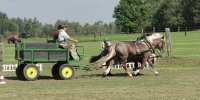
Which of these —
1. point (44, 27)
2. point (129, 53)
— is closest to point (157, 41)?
Answer: point (129, 53)

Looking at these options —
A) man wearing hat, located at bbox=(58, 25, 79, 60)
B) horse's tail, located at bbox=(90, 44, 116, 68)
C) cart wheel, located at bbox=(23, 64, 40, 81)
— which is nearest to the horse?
horse's tail, located at bbox=(90, 44, 116, 68)

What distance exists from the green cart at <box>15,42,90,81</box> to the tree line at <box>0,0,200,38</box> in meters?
70.6

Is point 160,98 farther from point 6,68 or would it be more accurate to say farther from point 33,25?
point 33,25

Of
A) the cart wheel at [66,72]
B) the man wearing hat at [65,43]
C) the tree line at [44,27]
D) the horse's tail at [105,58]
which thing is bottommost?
the cart wheel at [66,72]

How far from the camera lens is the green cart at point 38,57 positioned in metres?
16.8

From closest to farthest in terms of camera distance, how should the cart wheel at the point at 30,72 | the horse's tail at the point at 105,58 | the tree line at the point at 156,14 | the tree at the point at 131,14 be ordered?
the cart wheel at the point at 30,72
the horse's tail at the point at 105,58
the tree line at the point at 156,14
the tree at the point at 131,14

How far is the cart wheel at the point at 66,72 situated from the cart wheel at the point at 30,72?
37.9 inches

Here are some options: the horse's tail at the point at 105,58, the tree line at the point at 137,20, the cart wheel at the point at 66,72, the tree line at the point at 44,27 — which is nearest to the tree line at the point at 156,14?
the tree line at the point at 137,20

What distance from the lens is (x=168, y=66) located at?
25062 millimetres

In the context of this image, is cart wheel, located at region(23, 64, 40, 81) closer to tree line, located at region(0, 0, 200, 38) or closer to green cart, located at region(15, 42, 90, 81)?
green cart, located at region(15, 42, 90, 81)

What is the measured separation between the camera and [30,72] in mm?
16906

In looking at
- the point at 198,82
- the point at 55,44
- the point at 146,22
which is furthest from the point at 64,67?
the point at 146,22

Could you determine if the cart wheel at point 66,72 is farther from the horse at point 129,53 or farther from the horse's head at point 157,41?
the horse's head at point 157,41

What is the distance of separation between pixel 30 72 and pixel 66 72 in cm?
144
